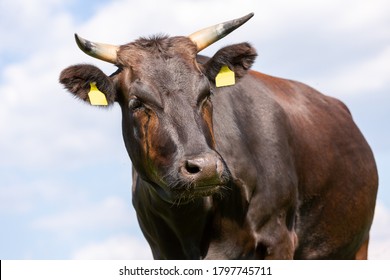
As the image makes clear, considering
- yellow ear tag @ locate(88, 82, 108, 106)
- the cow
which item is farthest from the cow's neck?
yellow ear tag @ locate(88, 82, 108, 106)

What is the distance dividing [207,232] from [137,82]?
218cm

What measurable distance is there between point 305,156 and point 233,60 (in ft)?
6.33

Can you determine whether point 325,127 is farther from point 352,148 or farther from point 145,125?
point 145,125

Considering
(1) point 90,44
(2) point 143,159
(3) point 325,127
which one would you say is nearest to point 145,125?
(2) point 143,159

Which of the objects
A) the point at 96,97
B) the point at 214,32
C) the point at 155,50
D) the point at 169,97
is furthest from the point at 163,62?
the point at 214,32

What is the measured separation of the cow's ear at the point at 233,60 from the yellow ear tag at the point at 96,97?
128 centimetres

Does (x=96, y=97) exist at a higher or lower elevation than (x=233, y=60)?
lower

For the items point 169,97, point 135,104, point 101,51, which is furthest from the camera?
point 101,51

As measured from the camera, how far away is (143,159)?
1193 cm

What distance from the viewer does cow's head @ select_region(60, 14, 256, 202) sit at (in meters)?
11.2

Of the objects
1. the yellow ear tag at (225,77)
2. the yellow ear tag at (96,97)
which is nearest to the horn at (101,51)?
the yellow ear tag at (96,97)

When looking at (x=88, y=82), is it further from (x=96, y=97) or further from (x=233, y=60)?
(x=233, y=60)

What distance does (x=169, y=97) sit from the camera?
11.7 meters

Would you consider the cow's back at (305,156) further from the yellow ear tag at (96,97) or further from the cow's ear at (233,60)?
the yellow ear tag at (96,97)
